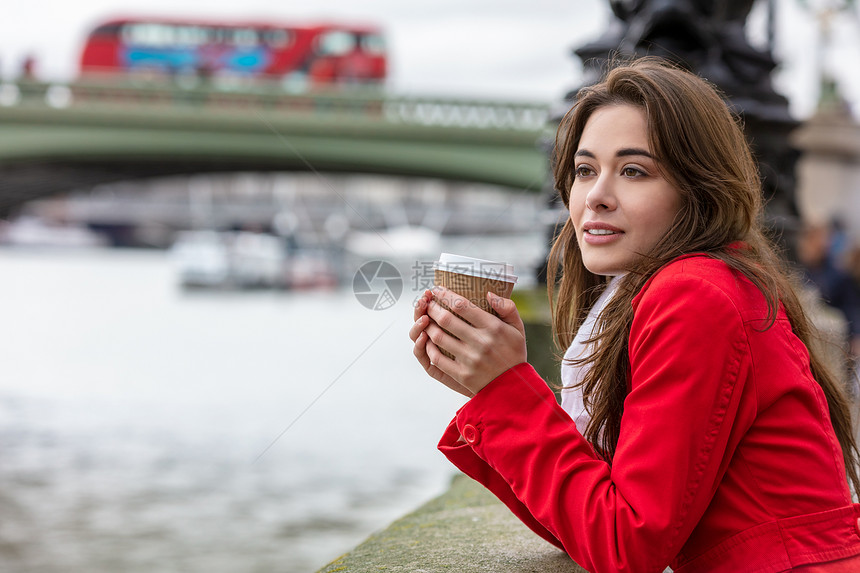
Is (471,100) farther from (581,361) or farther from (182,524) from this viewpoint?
(581,361)

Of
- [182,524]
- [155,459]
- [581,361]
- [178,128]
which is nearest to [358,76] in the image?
[178,128]

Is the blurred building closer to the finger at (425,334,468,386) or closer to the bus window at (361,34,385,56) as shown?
the finger at (425,334,468,386)

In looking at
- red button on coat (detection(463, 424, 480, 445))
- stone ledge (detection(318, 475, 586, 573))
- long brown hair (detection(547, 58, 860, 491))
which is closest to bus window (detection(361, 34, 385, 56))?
stone ledge (detection(318, 475, 586, 573))

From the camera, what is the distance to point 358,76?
2492 centimetres

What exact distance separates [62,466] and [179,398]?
3795 mm

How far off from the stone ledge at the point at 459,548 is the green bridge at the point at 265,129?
16756 mm

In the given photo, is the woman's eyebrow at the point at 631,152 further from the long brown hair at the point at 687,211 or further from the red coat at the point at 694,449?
the red coat at the point at 694,449

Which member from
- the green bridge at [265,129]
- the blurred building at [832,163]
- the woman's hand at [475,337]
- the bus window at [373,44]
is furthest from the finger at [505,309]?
the bus window at [373,44]

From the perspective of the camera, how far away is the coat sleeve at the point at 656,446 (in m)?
1.10

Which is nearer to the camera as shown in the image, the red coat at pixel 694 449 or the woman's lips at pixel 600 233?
the red coat at pixel 694 449

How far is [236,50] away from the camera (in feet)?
85.1

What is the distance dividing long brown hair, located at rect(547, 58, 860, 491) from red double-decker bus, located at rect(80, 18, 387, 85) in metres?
24.3

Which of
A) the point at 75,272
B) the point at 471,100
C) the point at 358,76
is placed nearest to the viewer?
the point at 471,100

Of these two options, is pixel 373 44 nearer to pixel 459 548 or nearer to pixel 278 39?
pixel 278 39
